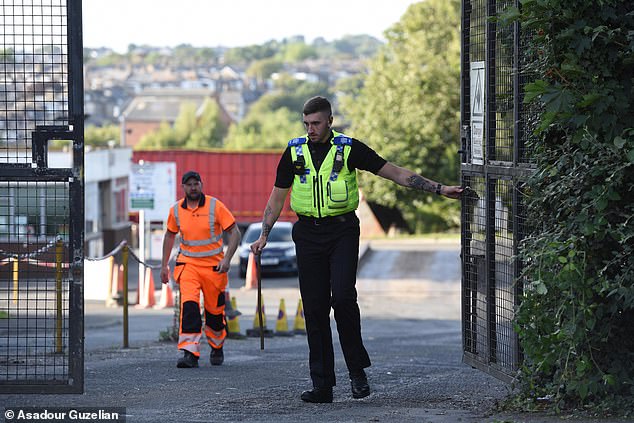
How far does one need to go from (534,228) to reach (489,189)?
41.5 inches

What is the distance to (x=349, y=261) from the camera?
8.28m

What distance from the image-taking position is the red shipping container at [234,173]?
53.5 m

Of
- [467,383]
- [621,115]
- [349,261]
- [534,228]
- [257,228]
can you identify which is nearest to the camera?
[621,115]

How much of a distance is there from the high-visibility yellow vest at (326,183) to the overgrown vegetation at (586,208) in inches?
66.3

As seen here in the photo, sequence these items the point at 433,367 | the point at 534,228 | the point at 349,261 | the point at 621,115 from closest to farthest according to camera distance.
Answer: the point at 621,115, the point at 534,228, the point at 349,261, the point at 433,367

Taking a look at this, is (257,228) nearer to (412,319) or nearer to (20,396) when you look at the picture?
(412,319)

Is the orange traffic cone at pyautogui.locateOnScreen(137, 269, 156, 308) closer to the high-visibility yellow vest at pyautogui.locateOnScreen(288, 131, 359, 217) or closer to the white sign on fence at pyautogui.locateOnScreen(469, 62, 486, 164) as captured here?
the white sign on fence at pyautogui.locateOnScreen(469, 62, 486, 164)

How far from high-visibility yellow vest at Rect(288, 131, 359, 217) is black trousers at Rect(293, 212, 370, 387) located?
0.28ft

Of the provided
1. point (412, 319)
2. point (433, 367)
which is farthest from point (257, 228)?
point (433, 367)

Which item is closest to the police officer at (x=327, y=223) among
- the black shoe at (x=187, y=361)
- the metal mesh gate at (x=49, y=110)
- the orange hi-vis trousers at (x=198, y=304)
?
the metal mesh gate at (x=49, y=110)

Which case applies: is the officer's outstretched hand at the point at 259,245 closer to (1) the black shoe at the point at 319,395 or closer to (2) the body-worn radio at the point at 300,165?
(2) the body-worn radio at the point at 300,165

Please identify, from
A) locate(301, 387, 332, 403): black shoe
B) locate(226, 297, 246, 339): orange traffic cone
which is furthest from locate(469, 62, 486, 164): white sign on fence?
locate(226, 297, 246, 339): orange traffic cone

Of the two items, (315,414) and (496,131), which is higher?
(496,131)

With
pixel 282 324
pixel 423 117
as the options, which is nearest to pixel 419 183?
pixel 282 324
